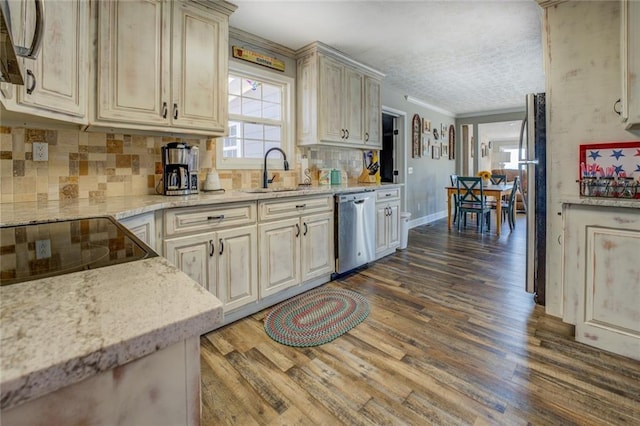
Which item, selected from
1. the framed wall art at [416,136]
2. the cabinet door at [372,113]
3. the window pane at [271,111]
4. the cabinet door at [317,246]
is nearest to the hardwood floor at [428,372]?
the cabinet door at [317,246]

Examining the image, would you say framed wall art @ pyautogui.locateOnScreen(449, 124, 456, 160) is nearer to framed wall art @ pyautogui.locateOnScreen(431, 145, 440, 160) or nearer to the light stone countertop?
framed wall art @ pyautogui.locateOnScreen(431, 145, 440, 160)

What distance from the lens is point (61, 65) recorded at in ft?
5.49

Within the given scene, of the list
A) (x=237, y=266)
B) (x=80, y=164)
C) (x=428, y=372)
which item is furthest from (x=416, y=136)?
(x=80, y=164)

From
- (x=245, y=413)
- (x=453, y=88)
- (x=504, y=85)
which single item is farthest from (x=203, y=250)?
(x=504, y=85)

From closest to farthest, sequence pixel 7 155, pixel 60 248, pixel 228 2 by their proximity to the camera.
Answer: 1. pixel 60 248
2. pixel 7 155
3. pixel 228 2

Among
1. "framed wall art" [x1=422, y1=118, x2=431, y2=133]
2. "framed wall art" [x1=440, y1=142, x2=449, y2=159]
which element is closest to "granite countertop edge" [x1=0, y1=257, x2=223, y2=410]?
"framed wall art" [x1=422, y1=118, x2=431, y2=133]

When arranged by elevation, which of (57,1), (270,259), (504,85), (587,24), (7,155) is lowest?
(270,259)

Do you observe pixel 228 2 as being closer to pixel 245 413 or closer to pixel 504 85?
pixel 245 413

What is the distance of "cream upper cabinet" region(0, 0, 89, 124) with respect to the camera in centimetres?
148

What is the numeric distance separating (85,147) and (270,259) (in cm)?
151

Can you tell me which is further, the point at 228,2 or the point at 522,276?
the point at 522,276

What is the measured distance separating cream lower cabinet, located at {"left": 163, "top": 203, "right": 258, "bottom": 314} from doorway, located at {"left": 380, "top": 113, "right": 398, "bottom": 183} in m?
3.77

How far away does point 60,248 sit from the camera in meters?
0.88

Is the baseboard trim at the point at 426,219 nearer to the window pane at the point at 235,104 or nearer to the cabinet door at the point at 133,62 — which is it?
the window pane at the point at 235,104
